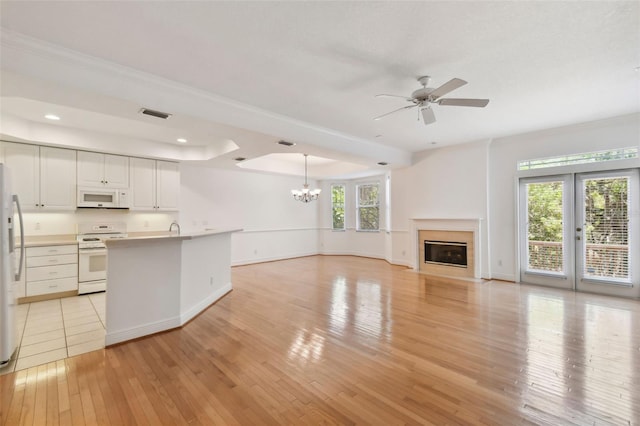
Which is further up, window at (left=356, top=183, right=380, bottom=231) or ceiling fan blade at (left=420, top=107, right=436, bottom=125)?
ceiling fan blade at (left=420, top=107, right=436, bottom=125)

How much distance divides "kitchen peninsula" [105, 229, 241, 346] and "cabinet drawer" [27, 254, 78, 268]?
8.90ft

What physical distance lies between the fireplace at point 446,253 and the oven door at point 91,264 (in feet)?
21.7

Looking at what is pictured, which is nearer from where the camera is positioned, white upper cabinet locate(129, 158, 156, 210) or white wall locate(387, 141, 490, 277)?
white upper cabinet locate(129, 158, 156, 210)

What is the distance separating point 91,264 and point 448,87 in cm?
619

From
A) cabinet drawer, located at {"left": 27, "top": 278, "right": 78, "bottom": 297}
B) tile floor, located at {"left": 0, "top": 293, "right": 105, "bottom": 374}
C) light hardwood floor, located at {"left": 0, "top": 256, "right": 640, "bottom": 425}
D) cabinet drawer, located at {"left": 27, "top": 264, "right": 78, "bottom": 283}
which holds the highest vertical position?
cabinet drawer, located at {"left": 27, "top": 264, "right": 78, "bottom": 283}

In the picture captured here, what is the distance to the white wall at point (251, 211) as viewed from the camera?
665 centimetres

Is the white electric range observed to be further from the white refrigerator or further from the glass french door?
the glass french door

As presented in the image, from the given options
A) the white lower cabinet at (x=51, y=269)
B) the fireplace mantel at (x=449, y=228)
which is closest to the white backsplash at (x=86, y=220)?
the white lower cabinet at (x=51, y=269)

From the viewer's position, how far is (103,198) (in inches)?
205

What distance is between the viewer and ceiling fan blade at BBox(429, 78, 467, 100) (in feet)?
8.17

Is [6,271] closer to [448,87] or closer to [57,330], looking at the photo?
[57,330]

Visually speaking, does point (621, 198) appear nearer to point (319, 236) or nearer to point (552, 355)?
point (552, 355)

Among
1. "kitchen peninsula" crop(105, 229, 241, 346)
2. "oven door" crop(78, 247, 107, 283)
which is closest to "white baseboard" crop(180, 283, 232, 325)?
"kitchen peninsula" crop(105, 229, 241, 346)

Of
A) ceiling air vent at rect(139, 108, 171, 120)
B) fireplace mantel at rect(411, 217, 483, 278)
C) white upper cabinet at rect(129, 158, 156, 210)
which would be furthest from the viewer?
fireplace mantel at rect(411, 217, 483, 278)
